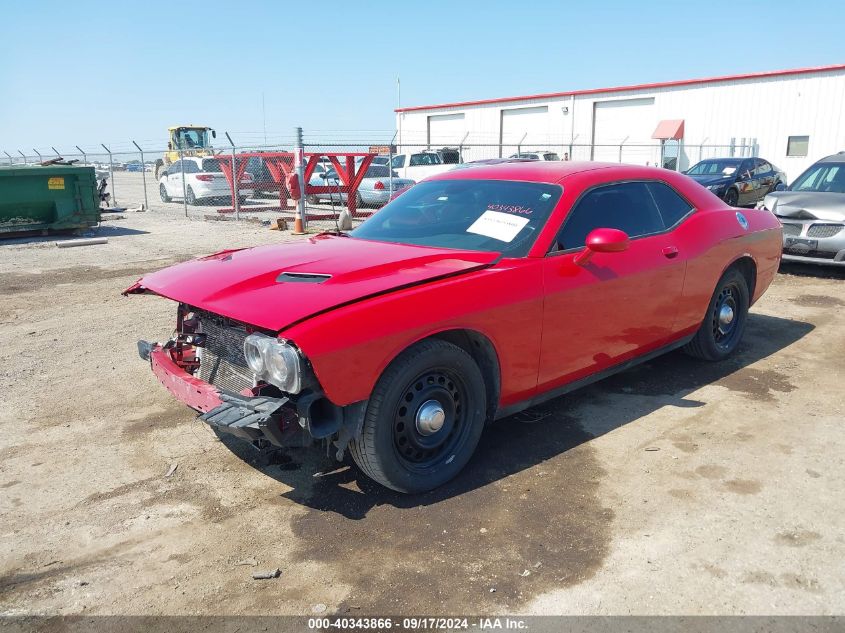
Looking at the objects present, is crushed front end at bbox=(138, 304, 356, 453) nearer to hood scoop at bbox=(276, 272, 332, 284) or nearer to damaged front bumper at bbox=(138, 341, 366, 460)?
damaged front bumper at bbox=(138, 341, 366, 460)

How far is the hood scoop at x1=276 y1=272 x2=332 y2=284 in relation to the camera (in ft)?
11.0

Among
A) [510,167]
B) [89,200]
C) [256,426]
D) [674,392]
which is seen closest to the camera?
[256,426]

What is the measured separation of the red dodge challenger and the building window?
23.8m

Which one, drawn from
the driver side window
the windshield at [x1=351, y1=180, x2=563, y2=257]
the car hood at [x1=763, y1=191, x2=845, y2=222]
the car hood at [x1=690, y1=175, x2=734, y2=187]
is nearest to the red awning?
the car hood at [x1=690, y1=175, x2=734, y2=187]

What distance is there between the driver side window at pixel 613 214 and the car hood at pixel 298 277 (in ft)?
1.89

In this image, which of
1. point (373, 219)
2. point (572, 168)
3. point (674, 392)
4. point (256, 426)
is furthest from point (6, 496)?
point (674, 392)

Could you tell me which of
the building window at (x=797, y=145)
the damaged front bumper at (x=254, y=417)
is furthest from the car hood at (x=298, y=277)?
the building window at (x=797, y=145)

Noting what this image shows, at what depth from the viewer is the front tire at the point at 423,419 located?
10.3ft

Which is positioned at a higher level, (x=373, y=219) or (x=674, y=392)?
(x=373, y=219)

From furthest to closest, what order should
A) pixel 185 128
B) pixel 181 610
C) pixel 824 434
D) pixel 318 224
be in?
pixel 185 128
pixel 318 224
pixel 824 434
pixel 181 610

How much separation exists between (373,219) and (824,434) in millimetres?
3222

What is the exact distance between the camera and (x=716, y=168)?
17469 millimetres

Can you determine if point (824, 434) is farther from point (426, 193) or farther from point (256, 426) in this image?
point (256, 426)

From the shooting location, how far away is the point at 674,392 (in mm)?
4875
